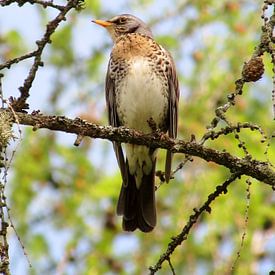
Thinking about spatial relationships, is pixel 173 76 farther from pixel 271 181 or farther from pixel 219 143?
pixel 271 181

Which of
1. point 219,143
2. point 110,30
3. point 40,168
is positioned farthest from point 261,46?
point 40,168

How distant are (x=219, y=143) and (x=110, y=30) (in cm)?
131

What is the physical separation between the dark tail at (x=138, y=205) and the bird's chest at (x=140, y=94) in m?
0.44

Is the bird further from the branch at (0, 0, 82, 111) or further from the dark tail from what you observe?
the branch at (0, 0, 82, 111)

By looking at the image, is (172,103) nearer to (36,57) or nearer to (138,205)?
(138,205)

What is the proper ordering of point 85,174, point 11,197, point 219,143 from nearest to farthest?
point 219,143
point 11,197
point 85,174

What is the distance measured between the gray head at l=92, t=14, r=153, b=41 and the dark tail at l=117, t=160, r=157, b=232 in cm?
100

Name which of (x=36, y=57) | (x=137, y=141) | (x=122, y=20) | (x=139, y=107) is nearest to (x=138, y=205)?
(x=139, y=107)

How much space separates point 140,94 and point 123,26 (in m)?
0.95

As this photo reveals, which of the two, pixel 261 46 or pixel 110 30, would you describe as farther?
pixel 110 30

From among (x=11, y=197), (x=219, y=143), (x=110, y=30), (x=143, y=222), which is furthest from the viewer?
(x=11, y=197)

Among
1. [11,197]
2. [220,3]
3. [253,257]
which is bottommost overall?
[253,257]

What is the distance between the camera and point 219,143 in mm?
6414

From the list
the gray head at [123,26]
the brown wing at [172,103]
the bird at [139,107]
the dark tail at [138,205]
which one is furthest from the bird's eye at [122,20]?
the dark tail at [138,205]
